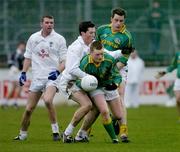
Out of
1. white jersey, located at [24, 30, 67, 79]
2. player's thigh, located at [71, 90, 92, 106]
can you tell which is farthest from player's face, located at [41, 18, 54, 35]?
player's thigh, located at [71, 90, 92, 106]

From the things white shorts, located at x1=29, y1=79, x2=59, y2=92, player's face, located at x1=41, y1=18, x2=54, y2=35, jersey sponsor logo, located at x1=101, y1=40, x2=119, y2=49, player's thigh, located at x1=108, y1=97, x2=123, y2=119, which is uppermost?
player's face, located at x1=41, y1=18, x2=54, y2=35

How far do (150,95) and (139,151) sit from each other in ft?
68.7

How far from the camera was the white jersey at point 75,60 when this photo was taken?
15.4 m

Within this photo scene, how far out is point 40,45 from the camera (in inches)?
674

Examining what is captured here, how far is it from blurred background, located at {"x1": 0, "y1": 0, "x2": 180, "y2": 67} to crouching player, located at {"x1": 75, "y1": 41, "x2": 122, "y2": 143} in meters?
19.4

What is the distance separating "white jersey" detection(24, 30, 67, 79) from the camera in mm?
17094

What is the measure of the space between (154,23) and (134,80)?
2.90 m

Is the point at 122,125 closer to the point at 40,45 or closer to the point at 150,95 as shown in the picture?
the point at 40,45

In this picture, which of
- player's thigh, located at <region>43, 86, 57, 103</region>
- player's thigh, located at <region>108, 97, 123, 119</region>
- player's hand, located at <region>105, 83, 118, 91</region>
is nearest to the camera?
player's hand, located at <region>105, 83, 118, 91</region>

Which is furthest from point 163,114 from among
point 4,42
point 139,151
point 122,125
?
point 139,151

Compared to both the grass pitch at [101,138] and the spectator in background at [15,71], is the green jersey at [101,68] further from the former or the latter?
the spectator in background at [15,71]

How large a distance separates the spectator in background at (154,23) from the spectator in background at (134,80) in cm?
98

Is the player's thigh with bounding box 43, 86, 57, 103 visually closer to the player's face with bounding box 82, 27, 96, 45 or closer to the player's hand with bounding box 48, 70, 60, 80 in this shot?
the player's hand with bounding box 48, 70, 60, 80

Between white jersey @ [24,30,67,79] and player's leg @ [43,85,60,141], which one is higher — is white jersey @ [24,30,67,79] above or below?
above
